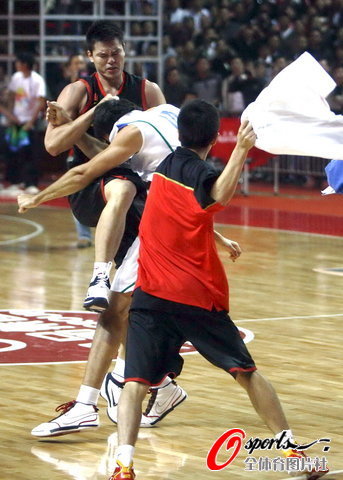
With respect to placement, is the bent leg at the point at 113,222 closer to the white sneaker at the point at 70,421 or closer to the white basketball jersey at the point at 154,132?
the white basketball jersey at the point at 154,132

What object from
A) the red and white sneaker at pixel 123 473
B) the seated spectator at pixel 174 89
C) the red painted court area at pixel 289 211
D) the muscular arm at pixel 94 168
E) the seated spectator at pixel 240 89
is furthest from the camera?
the seated spectator at pixel 174 89

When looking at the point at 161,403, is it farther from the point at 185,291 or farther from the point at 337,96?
the point at 337,96

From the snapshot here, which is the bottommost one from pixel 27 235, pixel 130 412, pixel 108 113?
pixel 27 235

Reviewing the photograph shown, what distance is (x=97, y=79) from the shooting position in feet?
23.3

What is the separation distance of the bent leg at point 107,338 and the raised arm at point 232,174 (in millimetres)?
1401

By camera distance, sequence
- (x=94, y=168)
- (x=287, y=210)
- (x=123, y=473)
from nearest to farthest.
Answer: (x=123, y=473) → (x=94, y=168) → (x=287, y=210)

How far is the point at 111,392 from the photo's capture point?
6.66m

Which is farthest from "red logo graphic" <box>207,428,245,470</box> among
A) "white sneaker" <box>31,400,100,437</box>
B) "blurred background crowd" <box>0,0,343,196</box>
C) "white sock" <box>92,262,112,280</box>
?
"blurred background crowd" <box>0,0,343,196</box>

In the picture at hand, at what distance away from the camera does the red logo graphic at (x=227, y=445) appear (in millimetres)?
5660

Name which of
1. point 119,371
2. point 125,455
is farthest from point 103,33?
point 125,455

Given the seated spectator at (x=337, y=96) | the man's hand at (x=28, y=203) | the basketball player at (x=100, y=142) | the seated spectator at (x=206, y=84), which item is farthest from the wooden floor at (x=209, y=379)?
the seated spectator at (x=206, y=84)

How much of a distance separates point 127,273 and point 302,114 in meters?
1.47

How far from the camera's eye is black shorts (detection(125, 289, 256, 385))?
548 centimetres

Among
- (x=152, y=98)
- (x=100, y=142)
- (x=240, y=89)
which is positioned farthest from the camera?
(x=240, y=89)
